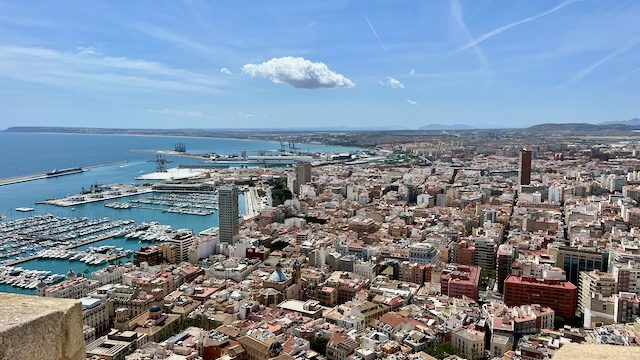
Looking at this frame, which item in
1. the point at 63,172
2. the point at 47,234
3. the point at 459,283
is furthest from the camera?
the point at 63,172

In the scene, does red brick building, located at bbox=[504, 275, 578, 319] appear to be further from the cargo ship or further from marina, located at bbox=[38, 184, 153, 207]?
the cargo ship

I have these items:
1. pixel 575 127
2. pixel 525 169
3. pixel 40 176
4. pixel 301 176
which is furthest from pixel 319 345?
pixel 575 127

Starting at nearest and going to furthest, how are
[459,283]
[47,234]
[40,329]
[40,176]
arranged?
1. [40,329]
2. [459,283]
3. [47,234]
4. [40,176]

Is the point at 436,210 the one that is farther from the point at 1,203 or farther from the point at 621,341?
the point at 1,203

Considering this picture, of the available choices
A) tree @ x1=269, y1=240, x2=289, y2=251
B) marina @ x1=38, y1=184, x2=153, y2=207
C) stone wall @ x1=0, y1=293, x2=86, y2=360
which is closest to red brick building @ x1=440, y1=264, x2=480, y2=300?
tree @ x1=269, y1=240, x2=289, y2=251

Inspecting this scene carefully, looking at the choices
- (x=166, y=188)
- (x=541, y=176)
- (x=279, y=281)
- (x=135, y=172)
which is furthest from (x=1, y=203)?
(x=541, y=176)

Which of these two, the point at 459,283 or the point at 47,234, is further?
the point at 47,234

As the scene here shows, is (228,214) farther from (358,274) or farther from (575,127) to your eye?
(575,127)

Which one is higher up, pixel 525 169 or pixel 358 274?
pixel 525 169

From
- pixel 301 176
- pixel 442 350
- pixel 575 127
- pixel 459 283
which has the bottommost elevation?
pixel 442 350
